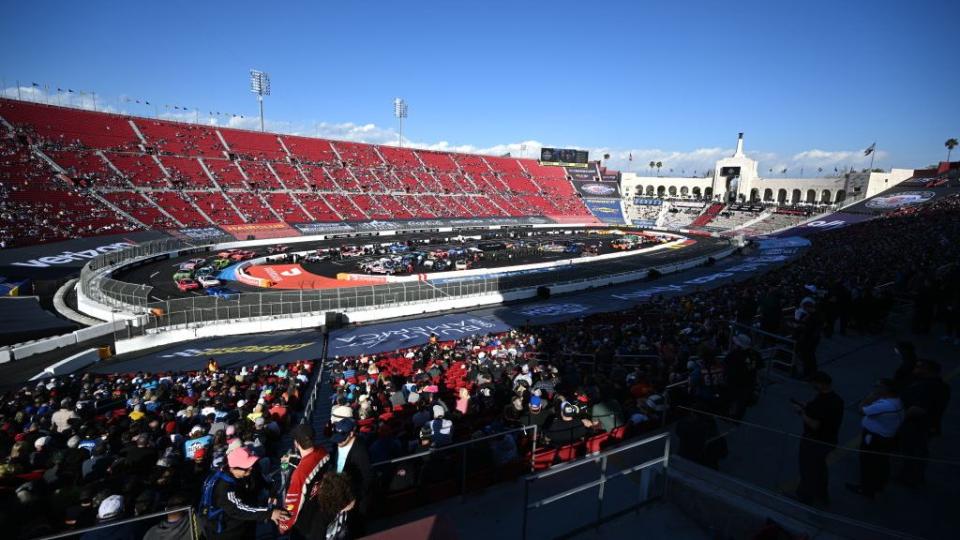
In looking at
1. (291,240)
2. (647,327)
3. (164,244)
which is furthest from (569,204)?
(647,327)

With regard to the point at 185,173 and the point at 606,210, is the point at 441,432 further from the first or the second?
the point at 606,210

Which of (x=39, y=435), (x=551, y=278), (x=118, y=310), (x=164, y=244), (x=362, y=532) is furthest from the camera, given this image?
(x=164, y=244)

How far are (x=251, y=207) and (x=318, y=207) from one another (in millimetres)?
8914

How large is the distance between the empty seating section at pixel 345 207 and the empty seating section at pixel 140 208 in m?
21.1

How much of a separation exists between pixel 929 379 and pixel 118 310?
30461 mm

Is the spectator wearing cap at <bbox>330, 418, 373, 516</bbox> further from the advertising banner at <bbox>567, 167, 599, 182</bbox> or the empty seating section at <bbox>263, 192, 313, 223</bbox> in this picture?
the advertising banner at <bbox>567, 167, 599, 182</bbox>

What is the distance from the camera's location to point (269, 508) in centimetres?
441

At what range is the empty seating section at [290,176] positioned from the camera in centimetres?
6812

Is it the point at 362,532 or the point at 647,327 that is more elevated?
the point at 362,532

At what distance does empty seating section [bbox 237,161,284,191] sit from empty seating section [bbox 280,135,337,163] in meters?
7.46

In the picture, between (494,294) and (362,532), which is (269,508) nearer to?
(362,532)

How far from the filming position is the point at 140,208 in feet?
165

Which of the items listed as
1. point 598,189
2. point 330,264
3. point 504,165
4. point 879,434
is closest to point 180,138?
point 330,264

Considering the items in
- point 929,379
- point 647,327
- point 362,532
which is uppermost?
point 929,379
